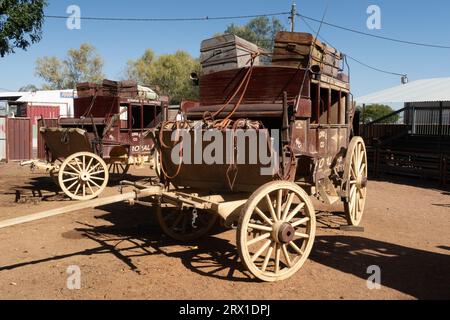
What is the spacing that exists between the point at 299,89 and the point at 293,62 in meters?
0.66

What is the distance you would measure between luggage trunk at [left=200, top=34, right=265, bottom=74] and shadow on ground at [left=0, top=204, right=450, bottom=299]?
2.50m

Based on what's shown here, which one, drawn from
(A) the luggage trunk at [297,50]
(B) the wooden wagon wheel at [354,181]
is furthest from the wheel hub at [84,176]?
(B) the wooden wagon wheel at [354,181]

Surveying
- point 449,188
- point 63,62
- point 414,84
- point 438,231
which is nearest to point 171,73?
point 63,62

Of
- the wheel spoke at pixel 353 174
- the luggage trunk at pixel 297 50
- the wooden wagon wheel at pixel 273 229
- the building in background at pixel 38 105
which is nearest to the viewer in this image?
the wooden wagon wheel at pixel 273 229

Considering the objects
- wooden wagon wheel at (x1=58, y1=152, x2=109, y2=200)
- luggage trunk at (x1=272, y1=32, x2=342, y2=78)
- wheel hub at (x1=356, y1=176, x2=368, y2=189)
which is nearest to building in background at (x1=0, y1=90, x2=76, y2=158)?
wooden wagon wheel at (x1=58, y1=152, x2=109, y2=200)

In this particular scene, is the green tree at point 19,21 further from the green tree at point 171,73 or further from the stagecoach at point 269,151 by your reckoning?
the green tree at point 171,73

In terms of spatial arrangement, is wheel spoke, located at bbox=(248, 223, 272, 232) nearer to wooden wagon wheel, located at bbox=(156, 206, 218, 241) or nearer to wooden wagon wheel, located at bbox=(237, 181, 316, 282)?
wooden wagon wheel, located at bbox=(237, 181, 316, 282)

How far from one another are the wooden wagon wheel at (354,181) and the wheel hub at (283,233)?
220 cm

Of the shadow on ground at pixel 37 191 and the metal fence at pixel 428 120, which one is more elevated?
the metal fence at pixel 428 120

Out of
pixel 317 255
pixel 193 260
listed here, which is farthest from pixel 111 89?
pixel 317 255

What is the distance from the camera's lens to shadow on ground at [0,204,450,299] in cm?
496

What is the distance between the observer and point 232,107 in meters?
5.98

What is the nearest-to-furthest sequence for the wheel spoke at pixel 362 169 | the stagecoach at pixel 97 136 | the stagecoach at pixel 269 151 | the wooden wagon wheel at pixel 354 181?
the stagecoach at pixel 269 151 → the wooden wagon wheel at pixel 354 181 → the wheel spoke at pixel 362 169 → the stagecoach at pixel 97 136

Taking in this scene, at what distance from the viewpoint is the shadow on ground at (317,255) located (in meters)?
4.96
